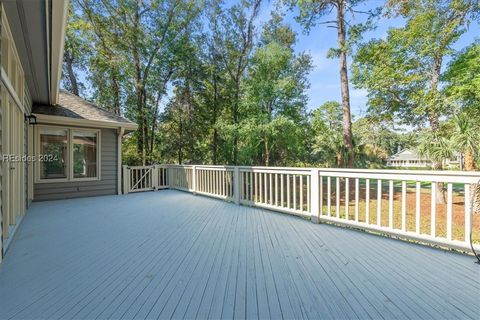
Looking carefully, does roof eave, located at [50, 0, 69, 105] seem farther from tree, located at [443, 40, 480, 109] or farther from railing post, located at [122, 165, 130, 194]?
tree, located at [443, 40, 480, 109]

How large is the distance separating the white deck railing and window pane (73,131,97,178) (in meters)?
0.85

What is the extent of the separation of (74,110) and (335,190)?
697 cm

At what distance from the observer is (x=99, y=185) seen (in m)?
6.37

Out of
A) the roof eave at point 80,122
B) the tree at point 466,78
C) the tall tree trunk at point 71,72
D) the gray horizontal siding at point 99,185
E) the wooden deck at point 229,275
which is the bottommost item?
the wooden deck at point 229,275

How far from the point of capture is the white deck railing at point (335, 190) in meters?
A: 2.40

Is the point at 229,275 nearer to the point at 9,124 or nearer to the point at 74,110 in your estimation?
the point at 9,124

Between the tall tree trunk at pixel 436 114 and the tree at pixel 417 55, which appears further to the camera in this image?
the tall tree trunk at pixel 436 114

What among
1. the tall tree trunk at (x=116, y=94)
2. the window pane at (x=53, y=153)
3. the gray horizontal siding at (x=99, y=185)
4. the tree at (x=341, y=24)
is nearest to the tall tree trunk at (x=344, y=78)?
the tree at (x=341, y=24)

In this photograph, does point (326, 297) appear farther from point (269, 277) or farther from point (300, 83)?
point (300, 83)

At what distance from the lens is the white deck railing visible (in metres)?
2.40

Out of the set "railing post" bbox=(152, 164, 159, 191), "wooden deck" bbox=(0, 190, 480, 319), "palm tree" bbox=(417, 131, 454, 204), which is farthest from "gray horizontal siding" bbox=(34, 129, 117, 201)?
"palm tree" bbox=(417, 131, 454, 204)

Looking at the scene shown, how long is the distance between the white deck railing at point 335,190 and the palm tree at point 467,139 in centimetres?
91

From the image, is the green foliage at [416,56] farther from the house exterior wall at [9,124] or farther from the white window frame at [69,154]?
the house exterior wall at [9,124]

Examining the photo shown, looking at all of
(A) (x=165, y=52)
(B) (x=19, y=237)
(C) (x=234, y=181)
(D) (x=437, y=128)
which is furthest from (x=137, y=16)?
(D) (x=437, y=128)
